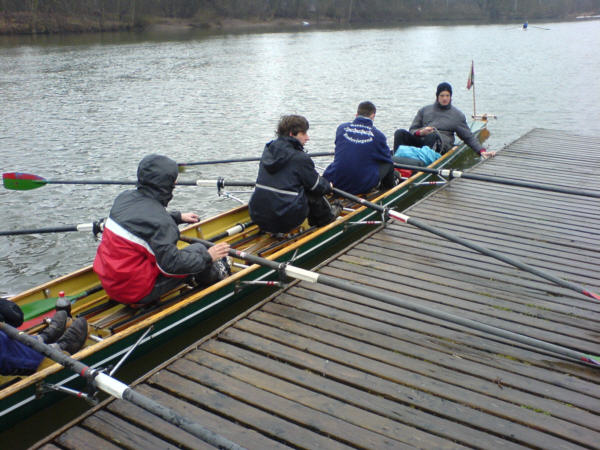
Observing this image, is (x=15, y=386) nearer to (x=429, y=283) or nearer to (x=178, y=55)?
(x=429, y=283)

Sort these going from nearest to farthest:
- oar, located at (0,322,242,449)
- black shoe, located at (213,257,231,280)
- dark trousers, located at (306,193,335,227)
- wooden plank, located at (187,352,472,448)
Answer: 1. oar, located at (0,322,242,449)
2. wooden plank, located at (187,352,472,448)
3. black shoe, located at (213,257,231,280)
4. dark trousers, located at (306,193,335,227)

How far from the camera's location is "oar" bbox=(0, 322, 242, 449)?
3.25 meters

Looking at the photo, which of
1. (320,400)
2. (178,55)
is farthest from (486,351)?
(178,55)

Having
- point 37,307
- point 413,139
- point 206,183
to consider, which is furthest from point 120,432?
point 413,139

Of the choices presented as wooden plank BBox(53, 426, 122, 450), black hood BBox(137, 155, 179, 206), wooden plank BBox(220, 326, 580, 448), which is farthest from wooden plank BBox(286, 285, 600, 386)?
wooden plank BBox(53, 426, 122, 450)

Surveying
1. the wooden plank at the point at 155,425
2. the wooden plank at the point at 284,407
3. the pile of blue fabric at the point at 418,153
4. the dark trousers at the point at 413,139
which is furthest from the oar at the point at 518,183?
the wooden plank at the point at 155,425

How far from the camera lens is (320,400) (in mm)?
4270

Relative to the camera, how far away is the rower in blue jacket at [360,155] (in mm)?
8367

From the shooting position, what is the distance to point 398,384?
4484mm

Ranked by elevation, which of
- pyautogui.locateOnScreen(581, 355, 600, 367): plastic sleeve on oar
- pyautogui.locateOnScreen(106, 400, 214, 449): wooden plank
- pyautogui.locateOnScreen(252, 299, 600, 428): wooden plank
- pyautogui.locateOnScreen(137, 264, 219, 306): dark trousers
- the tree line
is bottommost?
pyautogui.locateOnScreen(106, 400, 214, 449): wooden plank

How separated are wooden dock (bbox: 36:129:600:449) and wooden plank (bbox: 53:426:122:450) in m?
0.01

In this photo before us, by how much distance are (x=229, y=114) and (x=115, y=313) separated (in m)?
15.8

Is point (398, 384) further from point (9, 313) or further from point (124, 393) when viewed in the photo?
point (9, 313)

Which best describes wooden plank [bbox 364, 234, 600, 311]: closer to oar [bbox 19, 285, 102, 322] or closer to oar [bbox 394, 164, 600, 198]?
oar [bbox 394, 164, 600, 198]
